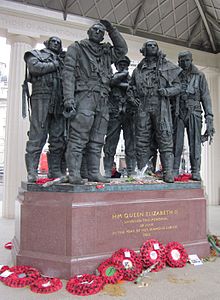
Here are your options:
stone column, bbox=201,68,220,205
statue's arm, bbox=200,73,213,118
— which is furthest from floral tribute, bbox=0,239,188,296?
stone column, bbox=201,68,220,205

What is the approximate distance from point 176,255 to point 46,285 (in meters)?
1.79

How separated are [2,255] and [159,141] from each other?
307 centimetres

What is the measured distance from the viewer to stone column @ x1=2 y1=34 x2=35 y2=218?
8.48 m

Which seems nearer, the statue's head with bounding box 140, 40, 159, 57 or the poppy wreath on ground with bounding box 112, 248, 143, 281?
the poppy wreath on ground with bounding box 112, 248, 143, 281

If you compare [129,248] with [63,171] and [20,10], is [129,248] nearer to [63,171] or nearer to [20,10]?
[63,171]

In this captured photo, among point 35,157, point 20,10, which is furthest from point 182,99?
point 20,10

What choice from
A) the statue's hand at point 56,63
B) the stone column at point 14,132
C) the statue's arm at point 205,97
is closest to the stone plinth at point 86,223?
the statue's hand at point 56,63

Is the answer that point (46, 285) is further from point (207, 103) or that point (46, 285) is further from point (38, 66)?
point (207, 103)

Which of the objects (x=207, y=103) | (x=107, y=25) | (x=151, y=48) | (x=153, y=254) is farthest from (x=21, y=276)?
(x=207, y=103)

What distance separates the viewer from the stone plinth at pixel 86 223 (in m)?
3.64

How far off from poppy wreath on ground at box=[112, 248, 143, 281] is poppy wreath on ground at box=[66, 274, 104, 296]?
11.7 inches

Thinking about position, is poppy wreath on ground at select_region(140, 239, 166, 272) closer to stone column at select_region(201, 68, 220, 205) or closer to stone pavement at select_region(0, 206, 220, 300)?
stone pavement at select_region(0, 206, 220, 300)

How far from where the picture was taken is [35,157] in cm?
486

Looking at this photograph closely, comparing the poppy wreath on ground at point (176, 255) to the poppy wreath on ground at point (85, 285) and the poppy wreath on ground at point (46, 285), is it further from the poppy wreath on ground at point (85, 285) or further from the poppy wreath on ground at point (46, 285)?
the poppy wreath on ground at point (46, 285)
